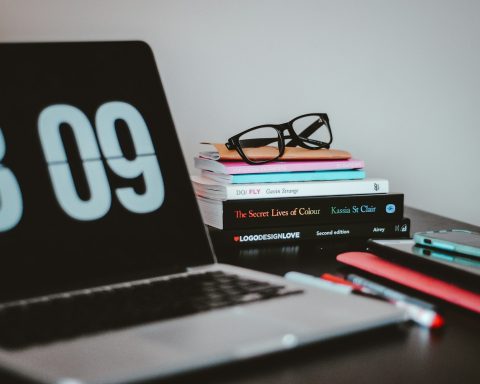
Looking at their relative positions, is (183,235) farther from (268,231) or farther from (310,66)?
(310,66)

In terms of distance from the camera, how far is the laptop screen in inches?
30.5

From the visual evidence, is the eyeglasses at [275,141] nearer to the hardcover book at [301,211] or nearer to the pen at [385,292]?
the hardcover book at [301,211]

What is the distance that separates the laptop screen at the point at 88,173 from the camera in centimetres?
78

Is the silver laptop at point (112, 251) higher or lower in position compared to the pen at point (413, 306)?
higher

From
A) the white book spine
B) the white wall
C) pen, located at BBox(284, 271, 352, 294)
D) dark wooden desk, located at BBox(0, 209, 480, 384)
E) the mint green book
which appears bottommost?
dark wooden desk, located at BBox(0, 209, 480, 384)

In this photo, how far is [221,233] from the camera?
101 centimetres

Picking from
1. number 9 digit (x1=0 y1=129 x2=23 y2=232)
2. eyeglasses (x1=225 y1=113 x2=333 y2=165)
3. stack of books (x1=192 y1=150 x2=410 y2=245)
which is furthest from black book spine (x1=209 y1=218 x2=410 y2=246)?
number 9 digit (x1=0 y1=129 x2=23 y2=232)

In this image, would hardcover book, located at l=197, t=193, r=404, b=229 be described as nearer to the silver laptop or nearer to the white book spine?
the white book spine

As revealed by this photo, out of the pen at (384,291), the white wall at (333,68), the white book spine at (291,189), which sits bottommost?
the pen at (384,291)

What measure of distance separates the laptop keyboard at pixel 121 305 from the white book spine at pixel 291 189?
0.25 meters

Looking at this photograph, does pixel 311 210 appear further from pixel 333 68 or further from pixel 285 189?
pixel 333 68

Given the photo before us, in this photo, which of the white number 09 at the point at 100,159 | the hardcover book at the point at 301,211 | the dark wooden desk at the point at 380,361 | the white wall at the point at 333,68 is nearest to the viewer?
the dark wooden desk at the point at 380,361


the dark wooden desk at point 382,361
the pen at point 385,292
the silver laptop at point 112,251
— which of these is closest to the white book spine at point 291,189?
the silver laptop at point 112,251

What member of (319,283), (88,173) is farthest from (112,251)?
(319,283)
